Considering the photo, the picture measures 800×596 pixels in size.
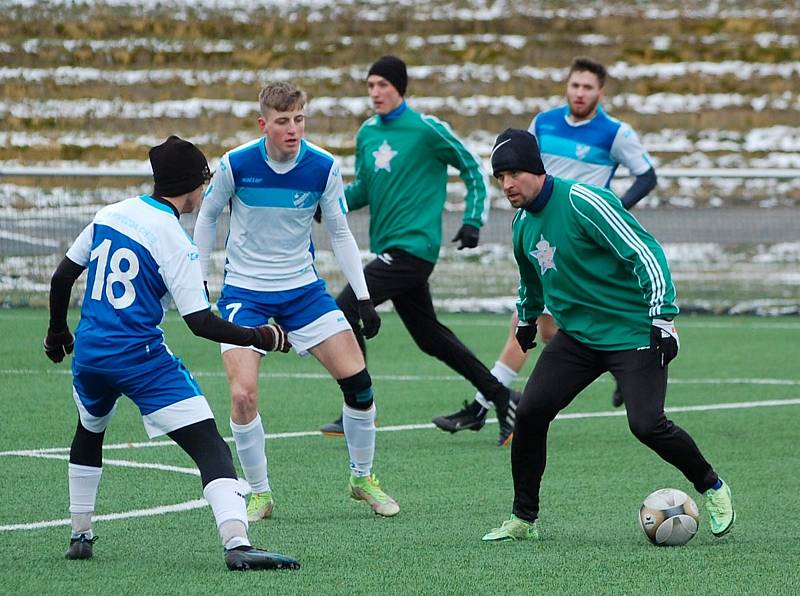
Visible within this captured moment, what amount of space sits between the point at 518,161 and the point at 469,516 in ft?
5.71

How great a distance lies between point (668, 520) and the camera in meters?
6.24

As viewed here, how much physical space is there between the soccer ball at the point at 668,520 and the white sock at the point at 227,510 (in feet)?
5.59

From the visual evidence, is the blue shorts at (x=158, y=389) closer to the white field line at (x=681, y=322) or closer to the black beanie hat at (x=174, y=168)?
the black beanie hat at (x=174, y=168)

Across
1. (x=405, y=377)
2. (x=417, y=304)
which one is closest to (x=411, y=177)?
(x=417, y=304)

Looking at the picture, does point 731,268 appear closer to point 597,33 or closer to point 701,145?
point 701,145

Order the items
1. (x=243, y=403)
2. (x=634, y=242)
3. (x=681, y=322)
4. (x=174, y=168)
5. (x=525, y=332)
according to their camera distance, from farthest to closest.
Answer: (x=681, y=322)
(x=243, y=403)
(x=525, y=332)
(x=634, y=242)
(x=174, y=168)

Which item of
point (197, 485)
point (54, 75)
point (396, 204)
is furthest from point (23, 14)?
point (197, 485)

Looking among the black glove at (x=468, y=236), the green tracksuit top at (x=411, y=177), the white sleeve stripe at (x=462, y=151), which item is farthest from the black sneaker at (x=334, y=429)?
the white sleeve stripe at (x=462, y=151)

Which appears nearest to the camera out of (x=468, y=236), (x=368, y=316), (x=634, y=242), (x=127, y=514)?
(x=634, y=242)

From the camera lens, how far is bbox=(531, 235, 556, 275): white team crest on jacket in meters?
6.41

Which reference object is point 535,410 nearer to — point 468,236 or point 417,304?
point 468,236

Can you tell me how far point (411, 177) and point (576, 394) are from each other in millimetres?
3399

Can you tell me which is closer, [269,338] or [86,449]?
[269,338]

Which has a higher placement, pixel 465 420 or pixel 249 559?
pixel 249 559
